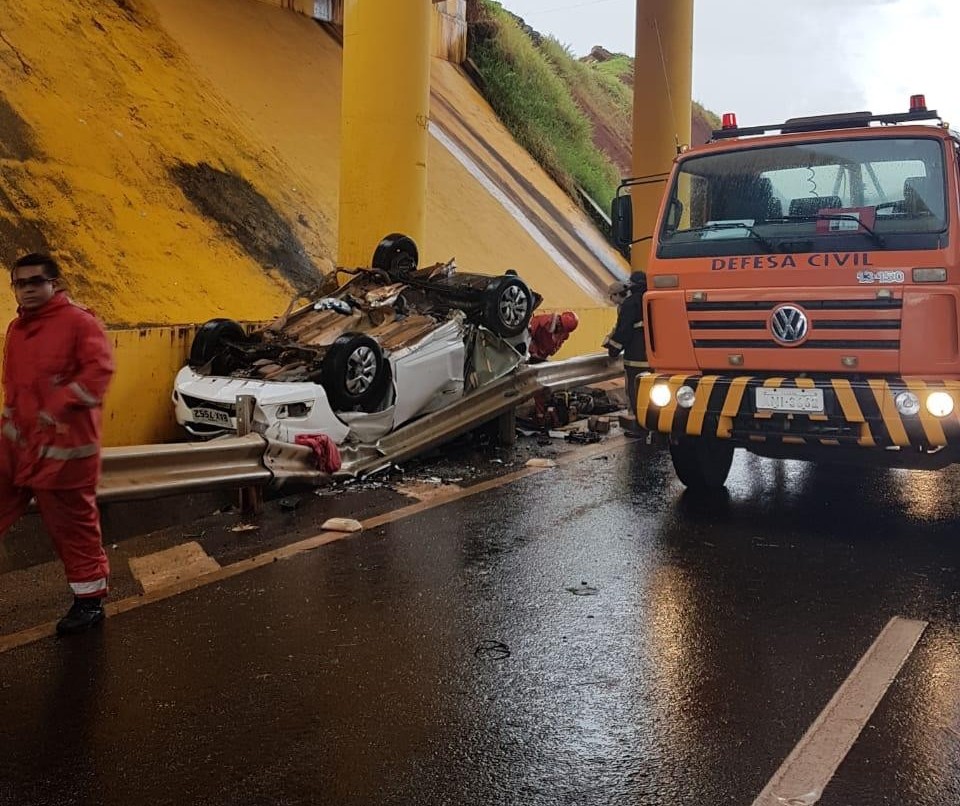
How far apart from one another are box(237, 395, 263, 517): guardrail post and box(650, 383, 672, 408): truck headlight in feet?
8.85

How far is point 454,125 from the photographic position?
1658cm

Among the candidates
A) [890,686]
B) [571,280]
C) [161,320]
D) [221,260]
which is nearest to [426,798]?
[890,686]

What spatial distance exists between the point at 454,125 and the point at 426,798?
14931mm

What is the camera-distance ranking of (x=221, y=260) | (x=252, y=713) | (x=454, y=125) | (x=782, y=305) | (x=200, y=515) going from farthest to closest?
(x=454, y=125) < (x=221, y=260) < (x=200, y=515) < (x=782, y=305) < (x=252, y=713)

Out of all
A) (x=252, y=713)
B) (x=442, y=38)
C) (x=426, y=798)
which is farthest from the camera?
(x=442, y=38)

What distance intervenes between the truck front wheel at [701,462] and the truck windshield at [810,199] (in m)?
1.34

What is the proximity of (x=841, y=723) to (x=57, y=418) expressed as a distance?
3.35 meters

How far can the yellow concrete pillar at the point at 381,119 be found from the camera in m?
9.62

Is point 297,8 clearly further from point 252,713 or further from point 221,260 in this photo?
point 252,713

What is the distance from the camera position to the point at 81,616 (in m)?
4.25

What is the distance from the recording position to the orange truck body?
5473 millimetres

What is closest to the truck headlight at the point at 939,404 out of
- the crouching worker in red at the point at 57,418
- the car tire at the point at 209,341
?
the crouching worker in red at the point at 57,418

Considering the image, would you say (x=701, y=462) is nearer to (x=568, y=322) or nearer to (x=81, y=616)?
(x=568, y=322)

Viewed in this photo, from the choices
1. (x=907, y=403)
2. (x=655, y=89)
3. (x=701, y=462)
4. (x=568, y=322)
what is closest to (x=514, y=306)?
(x=568, y=322)
